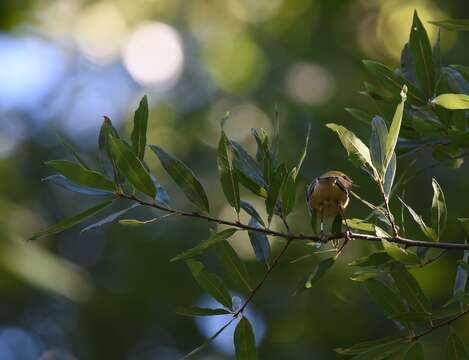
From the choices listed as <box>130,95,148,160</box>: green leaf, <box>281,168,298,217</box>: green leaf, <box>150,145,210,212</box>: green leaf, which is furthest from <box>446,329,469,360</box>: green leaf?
<box>130,95,148,160</box>: green leaf

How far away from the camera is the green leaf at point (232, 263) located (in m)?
1.36

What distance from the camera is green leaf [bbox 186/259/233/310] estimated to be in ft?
4.41

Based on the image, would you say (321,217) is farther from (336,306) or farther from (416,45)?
(336,306)

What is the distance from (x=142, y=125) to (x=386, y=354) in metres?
0.52

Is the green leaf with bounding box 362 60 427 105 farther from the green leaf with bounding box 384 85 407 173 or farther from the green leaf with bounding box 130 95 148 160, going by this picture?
the green leaf with bounding box 130 95 148 160

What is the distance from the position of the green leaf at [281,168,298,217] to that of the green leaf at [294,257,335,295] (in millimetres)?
99

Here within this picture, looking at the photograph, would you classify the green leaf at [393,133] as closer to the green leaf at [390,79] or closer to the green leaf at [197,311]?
the green leaf at [390,79]

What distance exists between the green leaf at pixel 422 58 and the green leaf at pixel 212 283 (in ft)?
1.57

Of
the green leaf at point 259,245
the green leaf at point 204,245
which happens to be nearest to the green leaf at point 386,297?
the green leaf at point 259,245

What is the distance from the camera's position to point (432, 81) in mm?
1419

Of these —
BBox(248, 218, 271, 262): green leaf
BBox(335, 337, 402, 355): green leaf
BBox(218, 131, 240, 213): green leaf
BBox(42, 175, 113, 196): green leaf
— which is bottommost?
BBox(335, 337, 402, 355): green leaf

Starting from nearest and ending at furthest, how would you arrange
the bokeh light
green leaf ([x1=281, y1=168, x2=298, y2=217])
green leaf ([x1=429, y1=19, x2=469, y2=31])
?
1. green leaf ([x1=281, y1=168, x2=298, y2=217])
2. green leaf ([x1=429, y1=19, x2=469, y2=31])
3. the bokeh light

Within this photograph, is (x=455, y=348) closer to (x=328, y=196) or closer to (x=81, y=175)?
(x=328, y=196)

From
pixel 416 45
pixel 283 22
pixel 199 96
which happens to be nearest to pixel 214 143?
pixel 199 96
